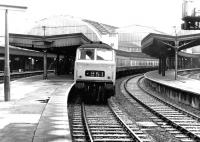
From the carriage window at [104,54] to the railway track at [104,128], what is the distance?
10.5 ft

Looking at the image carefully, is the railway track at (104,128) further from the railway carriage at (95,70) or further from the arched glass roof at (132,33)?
the arched glass roof at (132,33)

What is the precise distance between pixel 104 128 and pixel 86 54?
717 centimetres

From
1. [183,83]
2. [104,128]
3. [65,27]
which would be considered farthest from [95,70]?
[65,27]

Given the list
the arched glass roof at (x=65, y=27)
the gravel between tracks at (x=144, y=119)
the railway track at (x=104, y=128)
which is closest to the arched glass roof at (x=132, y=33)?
the arched glass roof at (x=65, y=27)

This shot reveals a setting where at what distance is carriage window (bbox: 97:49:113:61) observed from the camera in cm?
1786

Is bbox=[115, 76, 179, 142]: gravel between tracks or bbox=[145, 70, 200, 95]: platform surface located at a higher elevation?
bbox=[145, 70, 200, 95]: platform surface

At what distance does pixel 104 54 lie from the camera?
18.0 m

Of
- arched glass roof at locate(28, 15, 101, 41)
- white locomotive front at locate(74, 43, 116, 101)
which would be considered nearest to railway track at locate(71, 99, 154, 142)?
white locomotive front at locate(74, 43, 116, 101)

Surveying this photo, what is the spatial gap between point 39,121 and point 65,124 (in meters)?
0.97

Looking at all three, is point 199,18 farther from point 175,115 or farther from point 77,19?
point 77,19

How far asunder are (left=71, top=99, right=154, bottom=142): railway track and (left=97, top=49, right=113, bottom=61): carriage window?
320 cm

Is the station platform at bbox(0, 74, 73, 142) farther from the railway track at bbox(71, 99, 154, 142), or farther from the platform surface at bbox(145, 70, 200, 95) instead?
the platform surface at bbox(145, 70, 200, 95)

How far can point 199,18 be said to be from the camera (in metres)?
29.3

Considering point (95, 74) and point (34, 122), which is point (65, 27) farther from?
point (34, 122)
